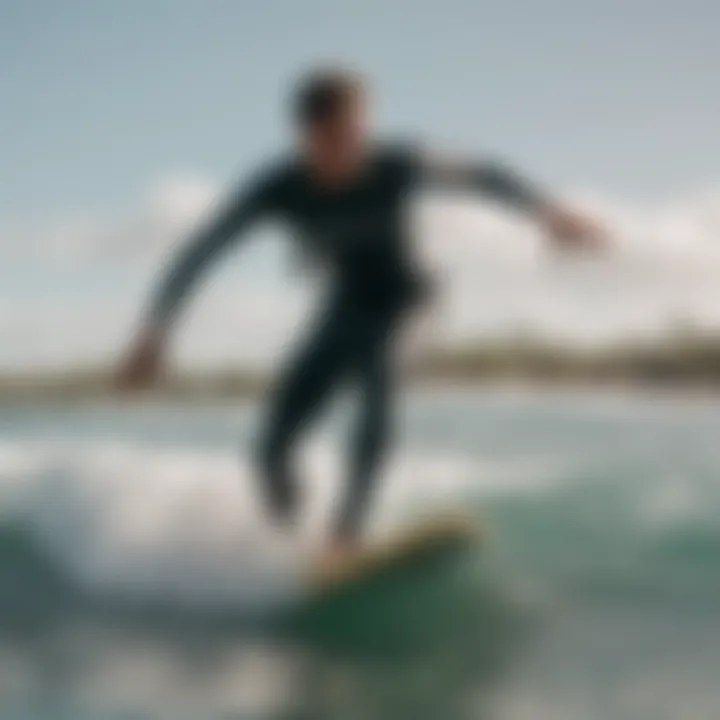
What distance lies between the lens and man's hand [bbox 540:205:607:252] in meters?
0.99

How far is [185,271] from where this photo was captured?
101 centimetres

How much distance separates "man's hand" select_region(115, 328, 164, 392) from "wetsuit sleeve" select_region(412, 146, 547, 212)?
0.29 meters

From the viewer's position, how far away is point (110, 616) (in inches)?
39.1

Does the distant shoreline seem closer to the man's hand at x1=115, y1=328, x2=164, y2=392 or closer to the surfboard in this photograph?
the man's hand at x1=115, y1=328, x2=164, y2=392

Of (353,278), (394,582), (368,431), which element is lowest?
(394,582)

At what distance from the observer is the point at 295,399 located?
1.00 m

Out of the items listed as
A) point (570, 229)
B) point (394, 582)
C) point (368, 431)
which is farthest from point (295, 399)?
point (570, 229)

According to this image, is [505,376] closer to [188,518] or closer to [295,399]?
[295,399]

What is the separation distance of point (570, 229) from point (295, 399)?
0.99 ft

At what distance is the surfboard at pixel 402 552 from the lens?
976 mm

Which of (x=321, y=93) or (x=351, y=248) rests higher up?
(x=321, y=93)

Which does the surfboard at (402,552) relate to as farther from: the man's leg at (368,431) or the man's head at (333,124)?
the man's head at (333,124)

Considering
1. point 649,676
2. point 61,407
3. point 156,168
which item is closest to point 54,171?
point 156,168

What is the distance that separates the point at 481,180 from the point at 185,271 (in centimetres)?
29
